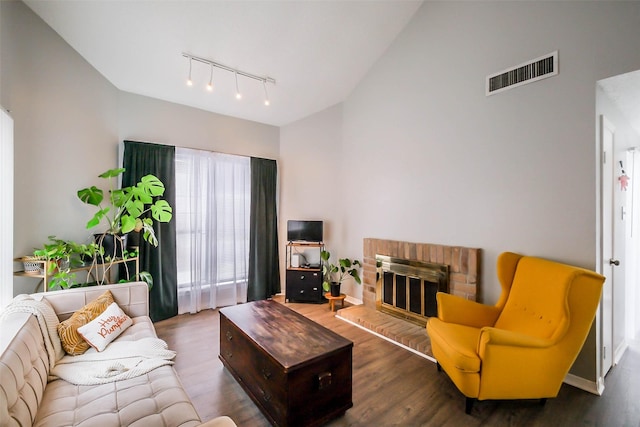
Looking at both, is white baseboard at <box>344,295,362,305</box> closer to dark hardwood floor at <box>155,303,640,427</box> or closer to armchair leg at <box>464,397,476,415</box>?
dark hardwood floor at <box>155,303,640,427</box>

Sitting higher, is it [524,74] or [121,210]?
[524,74]

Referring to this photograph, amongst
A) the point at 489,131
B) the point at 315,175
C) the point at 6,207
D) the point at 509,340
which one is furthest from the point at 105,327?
the point at 489,131

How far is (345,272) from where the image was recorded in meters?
4.04

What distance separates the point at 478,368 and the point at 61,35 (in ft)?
15.3

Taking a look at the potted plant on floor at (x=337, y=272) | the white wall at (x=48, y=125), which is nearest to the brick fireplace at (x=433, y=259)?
the potted plant on floor at (x=337, y=272)

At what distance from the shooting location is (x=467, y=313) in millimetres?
2285

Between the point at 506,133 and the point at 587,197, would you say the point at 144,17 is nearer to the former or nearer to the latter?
the point at 506,133

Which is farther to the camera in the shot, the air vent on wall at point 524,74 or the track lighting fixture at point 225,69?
the track lighting fixture at point 225,69

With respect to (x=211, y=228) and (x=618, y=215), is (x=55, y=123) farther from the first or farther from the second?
(x=618, y=215)

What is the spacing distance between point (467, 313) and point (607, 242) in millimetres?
1239

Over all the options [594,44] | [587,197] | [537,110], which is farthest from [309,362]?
[594,44]

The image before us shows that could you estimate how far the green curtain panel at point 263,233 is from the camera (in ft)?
14.2

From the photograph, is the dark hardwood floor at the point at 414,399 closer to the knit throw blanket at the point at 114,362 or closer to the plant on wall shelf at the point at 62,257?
the knit throw blanket at the point at 114,362

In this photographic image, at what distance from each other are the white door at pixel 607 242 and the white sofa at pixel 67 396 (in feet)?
9.39
